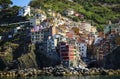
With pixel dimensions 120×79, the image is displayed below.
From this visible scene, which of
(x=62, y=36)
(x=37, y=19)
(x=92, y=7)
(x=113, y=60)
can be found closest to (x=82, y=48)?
(x=62, y=36)

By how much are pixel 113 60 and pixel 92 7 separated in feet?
175

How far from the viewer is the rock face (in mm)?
97188

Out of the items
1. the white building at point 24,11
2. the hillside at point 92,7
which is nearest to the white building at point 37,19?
the white building at point 24,11

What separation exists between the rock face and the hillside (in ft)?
107

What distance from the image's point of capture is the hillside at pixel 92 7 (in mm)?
134250

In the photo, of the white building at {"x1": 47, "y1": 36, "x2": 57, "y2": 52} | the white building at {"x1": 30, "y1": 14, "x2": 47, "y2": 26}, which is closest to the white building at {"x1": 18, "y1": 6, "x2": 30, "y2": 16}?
the white building at {"x1": 30, "y1": 14, "x2": 47, "y2": 26}

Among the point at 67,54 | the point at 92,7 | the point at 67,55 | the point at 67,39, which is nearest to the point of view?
the point at 67,55

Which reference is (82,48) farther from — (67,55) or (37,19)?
(37,19)

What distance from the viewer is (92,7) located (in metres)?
149

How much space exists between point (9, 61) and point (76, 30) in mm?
24622

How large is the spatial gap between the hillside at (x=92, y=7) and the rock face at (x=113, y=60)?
32.8m

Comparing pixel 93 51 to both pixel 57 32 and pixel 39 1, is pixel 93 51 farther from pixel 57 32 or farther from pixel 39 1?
pixel 39 1

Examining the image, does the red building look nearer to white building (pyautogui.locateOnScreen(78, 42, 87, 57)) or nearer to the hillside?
white building (pyautogui.locateOnScreen(78, 42, 87, 57))

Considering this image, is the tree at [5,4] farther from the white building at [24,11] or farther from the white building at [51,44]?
the white building at [51,44]
